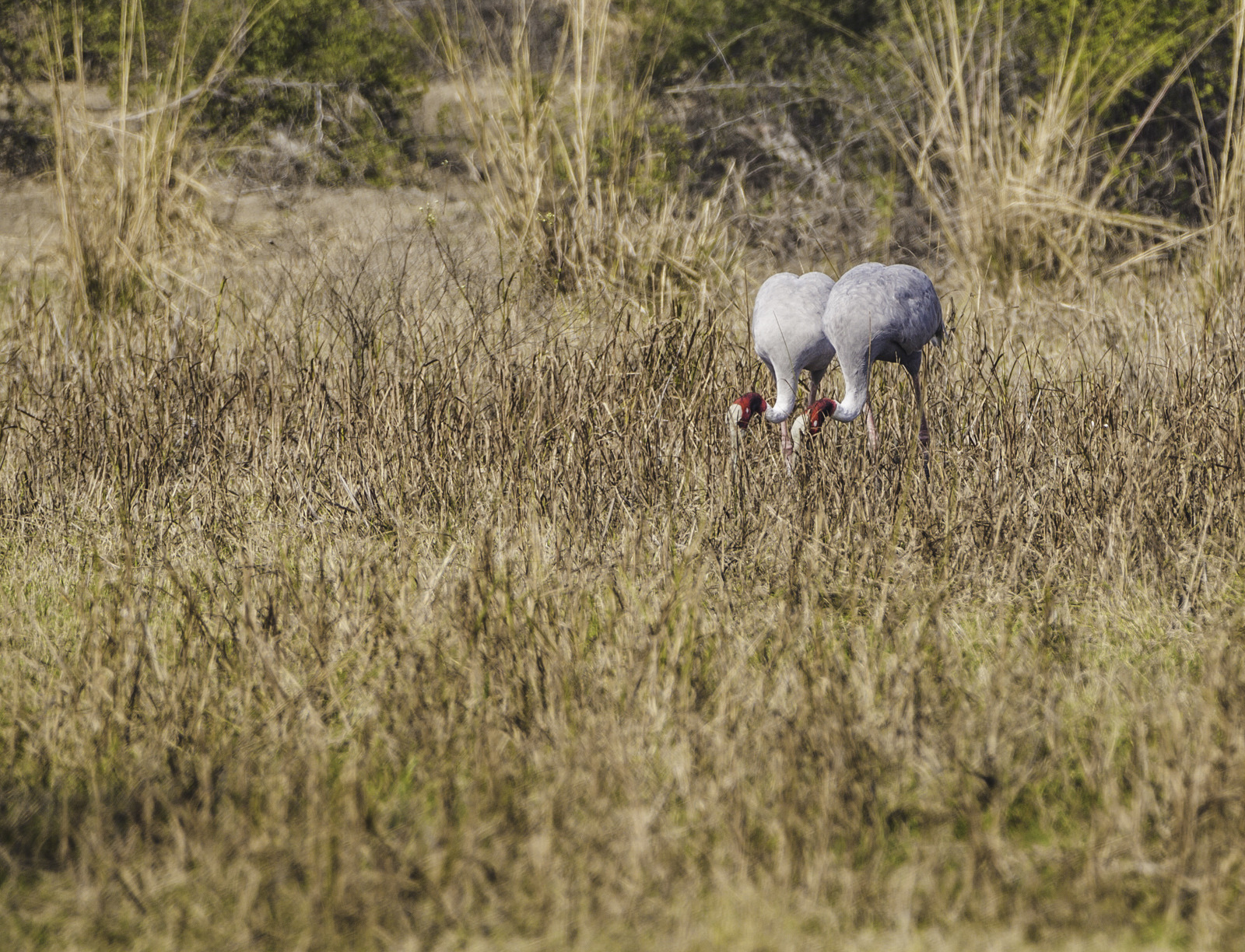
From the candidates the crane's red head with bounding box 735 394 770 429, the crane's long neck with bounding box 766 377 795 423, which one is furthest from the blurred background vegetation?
the crane's red head with bounding box 735 394 770 429

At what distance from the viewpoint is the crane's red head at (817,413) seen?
3.25 meters

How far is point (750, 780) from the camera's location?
2045 millimetres

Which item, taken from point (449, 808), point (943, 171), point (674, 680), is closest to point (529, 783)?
point (449, 808)

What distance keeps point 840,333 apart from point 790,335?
0.52 ft

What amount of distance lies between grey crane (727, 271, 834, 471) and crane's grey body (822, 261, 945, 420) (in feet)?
0.15

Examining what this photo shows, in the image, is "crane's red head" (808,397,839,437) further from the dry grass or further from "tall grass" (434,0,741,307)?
"tall grass" (434,0,741,307)

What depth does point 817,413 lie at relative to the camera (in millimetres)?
3248

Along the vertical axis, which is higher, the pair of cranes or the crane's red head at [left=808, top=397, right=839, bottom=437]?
the pair of cranes

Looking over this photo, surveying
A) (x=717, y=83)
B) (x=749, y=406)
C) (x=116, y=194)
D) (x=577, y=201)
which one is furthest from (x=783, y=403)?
(x=717, y=83)

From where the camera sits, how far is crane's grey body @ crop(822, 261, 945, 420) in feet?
10.6

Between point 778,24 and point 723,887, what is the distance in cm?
1032

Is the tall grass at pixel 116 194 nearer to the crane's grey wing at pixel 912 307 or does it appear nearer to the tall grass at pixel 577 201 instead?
the tall grass at pixel 577 201

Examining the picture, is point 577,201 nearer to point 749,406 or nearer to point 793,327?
point 793,327

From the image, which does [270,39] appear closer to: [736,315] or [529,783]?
[736,315]
